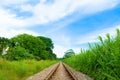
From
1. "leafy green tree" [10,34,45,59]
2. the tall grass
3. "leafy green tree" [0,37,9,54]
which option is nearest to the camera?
the tall grass

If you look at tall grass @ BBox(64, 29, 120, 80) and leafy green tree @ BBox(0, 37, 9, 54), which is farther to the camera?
leafy green tree @ BBox(0, 37, 9, 54)

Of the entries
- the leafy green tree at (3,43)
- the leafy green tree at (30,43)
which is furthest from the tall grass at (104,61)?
the leafy green tree at (30,43)

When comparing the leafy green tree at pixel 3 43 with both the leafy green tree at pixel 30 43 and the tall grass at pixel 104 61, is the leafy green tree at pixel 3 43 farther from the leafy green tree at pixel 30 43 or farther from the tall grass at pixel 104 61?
the tall grass at pixel 104 61

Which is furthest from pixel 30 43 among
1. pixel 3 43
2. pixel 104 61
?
pixel 104 61

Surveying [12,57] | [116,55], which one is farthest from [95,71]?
[12,57]

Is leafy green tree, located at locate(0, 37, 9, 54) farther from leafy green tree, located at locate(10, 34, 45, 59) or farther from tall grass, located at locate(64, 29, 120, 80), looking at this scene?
tall grass, located at locate(64, 29, 120, 80)

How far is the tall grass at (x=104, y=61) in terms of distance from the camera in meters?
8.23

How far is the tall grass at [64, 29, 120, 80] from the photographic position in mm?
8234

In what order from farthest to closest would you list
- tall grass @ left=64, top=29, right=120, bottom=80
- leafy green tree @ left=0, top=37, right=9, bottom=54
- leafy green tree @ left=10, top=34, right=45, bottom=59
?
leafy green tree @ left=10, top=34, right=45, bottom=59 < leafy green tree @ left=0, top=37, right=9, bottom=54 < tall grass @ left=64, top=29, right=120, bottom=80

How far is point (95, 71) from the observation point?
38.0 feet

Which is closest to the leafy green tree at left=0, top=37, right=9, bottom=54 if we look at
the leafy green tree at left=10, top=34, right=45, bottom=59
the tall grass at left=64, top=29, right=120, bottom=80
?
the leafy green tree at left=10, top=34, right=45, bottom=59

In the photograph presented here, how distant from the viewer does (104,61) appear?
9.91 meters

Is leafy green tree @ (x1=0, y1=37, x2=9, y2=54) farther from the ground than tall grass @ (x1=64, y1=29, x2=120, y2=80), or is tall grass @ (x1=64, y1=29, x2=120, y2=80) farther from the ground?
leafy green tree @ (x1=0, y1=37, x2=9, y2=54)

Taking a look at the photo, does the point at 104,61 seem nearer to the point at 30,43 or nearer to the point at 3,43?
the point at 3,43
